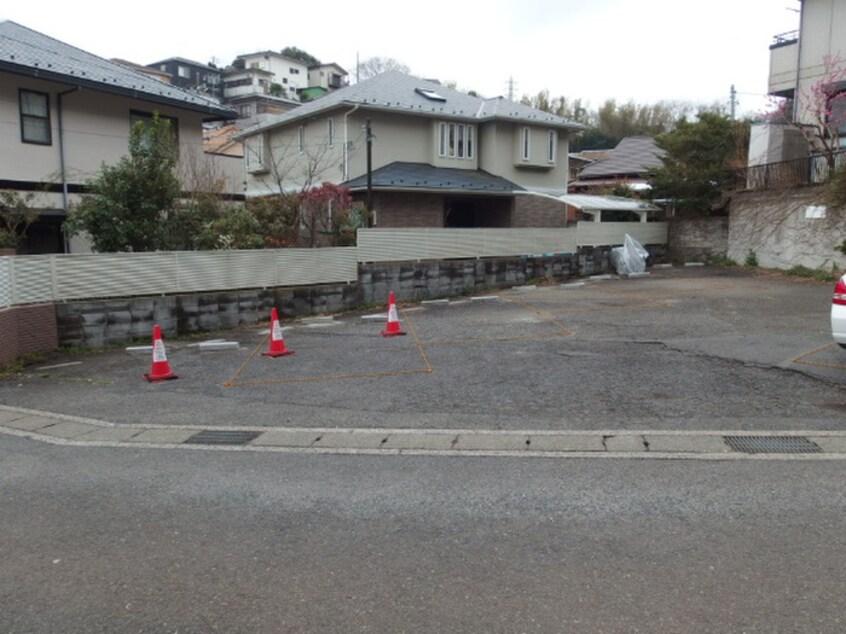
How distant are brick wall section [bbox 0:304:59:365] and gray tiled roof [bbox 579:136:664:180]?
3287cm

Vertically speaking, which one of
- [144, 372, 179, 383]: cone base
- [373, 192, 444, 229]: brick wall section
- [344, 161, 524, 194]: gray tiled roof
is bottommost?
[144, 372, 179, 383]: cone base

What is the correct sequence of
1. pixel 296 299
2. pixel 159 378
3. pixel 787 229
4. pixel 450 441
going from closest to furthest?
pixel 450 441
pixel 159 378
pixel 296 299
pixel 787 229

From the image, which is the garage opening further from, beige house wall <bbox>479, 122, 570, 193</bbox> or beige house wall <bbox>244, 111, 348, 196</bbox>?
beige house wall <bbox>244, 111, 348, 196</bbox>

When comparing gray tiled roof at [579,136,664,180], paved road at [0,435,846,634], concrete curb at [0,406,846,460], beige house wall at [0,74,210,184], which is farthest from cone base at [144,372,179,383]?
gray tiled roof at [579,136,664,180]

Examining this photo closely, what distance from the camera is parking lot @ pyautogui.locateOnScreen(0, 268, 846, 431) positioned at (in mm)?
6465

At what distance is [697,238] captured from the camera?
935 inches

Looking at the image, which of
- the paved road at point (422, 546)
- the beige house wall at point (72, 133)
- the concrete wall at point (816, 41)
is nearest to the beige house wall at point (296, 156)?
the beige house wall at point (72, 133)

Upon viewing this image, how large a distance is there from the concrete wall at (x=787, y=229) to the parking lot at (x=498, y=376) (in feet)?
20.5

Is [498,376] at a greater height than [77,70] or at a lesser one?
lesser

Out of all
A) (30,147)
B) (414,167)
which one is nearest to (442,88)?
(414,167)

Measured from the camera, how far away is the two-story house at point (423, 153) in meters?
21.9

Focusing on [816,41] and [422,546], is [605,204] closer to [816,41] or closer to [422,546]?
[816,41]

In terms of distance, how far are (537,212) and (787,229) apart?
916 centimetres

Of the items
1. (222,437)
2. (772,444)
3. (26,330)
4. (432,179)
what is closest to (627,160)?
(432,179)
